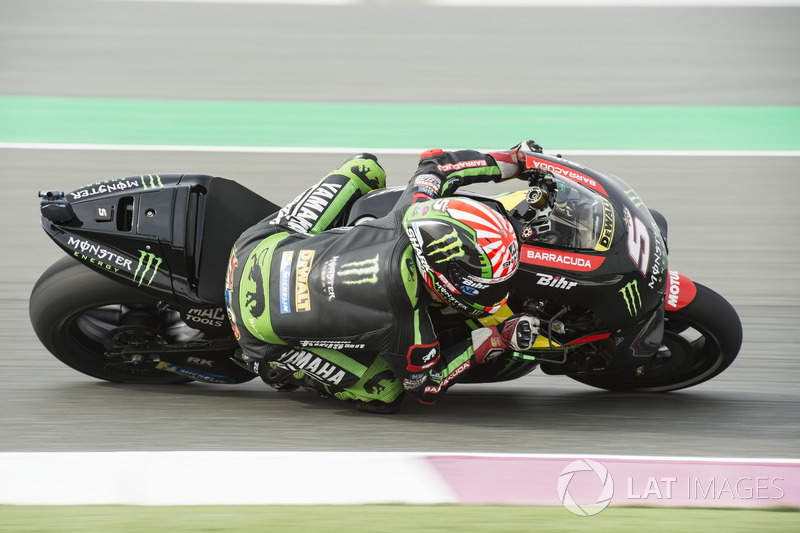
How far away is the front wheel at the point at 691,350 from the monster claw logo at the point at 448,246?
1267 millimetres

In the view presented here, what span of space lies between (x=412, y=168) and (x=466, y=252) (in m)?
3.91

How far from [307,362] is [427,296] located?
679 millimetres

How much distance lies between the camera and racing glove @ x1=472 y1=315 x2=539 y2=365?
3957 millimetres

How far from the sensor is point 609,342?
14.2 ft

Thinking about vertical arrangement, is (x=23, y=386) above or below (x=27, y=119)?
below

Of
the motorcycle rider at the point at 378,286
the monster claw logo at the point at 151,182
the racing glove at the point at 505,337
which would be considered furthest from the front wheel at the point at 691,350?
the monster claw logo at the point at 151,182

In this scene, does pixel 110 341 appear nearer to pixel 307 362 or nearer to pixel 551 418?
pixel 307 362

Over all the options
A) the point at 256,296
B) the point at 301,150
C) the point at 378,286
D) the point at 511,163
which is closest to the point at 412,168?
the point at 301,150

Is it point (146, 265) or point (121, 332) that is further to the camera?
point (121, 332)

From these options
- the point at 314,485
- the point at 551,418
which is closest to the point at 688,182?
the point at 551,418

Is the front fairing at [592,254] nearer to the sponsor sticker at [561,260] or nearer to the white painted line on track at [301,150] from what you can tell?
the sponsor sticker at [561,260]

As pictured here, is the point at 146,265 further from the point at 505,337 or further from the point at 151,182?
the point at 505,337

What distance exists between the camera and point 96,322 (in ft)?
15.6

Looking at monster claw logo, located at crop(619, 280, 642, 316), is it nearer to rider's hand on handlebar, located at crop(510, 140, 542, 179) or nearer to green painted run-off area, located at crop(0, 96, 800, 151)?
rider's hand on handlebar, located at crop(510, 140, 542, 179)
